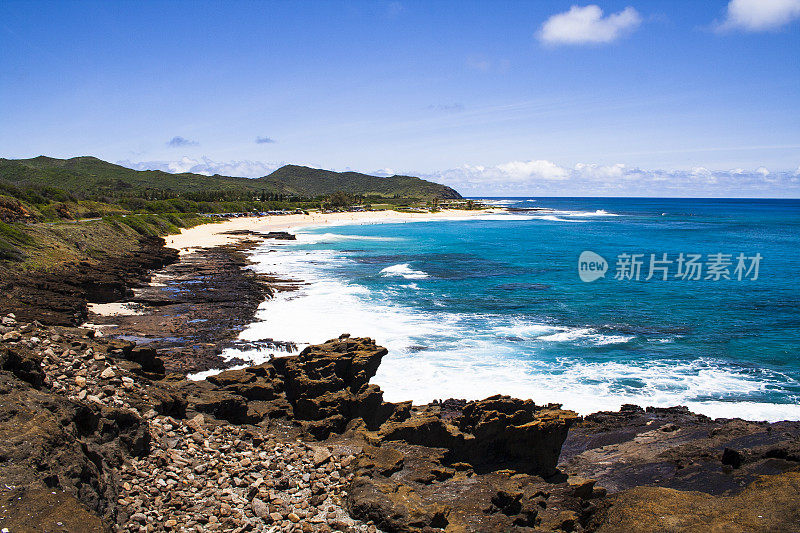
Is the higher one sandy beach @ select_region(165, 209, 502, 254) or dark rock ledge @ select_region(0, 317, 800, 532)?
sandy beach @ select_region(165, 209, 502, 254)

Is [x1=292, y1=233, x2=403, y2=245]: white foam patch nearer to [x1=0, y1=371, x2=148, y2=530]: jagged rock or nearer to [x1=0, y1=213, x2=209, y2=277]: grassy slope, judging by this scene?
[x1=0, y1=213, x2=209, y2=277]: grassy slope

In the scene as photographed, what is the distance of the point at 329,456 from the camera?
10.6 meters

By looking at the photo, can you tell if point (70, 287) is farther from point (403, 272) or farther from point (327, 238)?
point (327, 238)

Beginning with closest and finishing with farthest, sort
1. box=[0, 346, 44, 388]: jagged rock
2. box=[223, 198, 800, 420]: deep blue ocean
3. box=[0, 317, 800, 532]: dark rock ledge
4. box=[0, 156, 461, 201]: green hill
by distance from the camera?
box=[0, 317, 800, 532]: dark rock ledge
box=[0, 346, 44, 388]: jagged rock
box=[223, 198, 800, 420]: deep blue ocean
box=[0, 156, 461, 201]: green hill

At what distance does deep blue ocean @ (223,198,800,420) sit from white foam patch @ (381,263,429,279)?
0.18 meters

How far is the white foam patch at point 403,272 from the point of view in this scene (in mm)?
42562

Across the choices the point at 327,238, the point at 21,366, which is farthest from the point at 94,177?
the point at 21,366

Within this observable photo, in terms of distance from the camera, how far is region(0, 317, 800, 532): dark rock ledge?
8047 mm

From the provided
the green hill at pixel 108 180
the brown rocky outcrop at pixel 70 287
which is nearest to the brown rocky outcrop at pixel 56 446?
the brown rocky outcrop at pixel 70 287

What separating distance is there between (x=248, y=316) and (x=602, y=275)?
104 ft

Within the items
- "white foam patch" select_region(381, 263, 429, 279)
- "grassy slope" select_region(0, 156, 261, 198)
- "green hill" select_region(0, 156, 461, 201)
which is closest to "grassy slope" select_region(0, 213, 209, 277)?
"white foam patch" select_region(381, 263, 429, 279)

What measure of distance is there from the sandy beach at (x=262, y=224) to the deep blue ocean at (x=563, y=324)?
1005 cm

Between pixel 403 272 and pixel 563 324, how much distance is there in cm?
1974

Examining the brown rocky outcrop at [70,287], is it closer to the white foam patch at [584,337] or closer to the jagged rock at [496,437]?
the jagged rock at [496,437]
